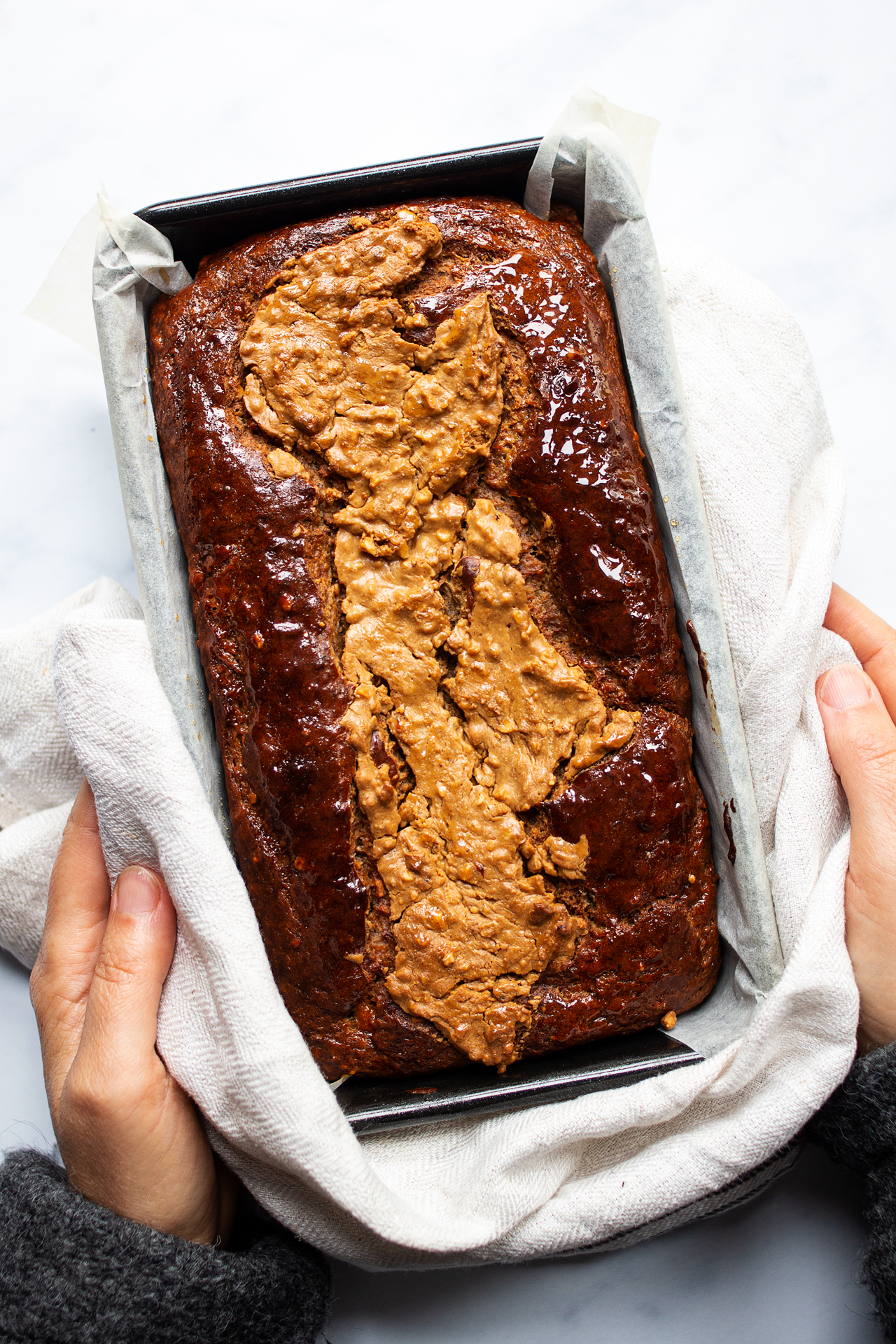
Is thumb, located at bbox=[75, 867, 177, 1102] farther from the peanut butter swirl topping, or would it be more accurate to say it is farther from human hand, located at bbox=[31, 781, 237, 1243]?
the peanut butter swirl topping

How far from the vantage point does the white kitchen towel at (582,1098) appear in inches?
48.8

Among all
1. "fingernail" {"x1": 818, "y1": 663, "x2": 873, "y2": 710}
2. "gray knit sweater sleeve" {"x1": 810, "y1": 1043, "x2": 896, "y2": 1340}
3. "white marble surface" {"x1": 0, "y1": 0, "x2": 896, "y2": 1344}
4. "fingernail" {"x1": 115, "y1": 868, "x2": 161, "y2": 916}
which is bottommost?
"gray knit sweater sleeve" {"x1": 810, "y1": 1043, "x2": 896, "y2": 1340}

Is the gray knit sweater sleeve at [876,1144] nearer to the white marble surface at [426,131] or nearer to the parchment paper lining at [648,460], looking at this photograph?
the parchment paper lining at [648,460]

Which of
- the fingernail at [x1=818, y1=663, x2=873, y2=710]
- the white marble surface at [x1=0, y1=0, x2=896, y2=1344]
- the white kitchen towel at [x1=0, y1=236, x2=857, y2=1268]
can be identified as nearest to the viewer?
the white kitchen towel at [x1=0, y1=236, x2=857, y2=1268]

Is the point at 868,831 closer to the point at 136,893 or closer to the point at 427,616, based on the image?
the point at 427,616

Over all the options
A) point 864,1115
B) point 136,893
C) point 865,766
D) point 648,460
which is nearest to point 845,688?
point 865,766

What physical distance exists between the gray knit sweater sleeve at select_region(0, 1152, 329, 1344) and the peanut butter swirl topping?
569mm

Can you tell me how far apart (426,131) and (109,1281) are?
7.14 feet

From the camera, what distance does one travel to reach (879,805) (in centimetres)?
138

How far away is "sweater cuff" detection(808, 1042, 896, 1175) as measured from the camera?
4.43 feet

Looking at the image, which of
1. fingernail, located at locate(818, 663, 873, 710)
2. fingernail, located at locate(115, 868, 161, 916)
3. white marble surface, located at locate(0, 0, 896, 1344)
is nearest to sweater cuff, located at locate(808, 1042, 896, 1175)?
fingernail, located at locate(818, 663, 873, 710)

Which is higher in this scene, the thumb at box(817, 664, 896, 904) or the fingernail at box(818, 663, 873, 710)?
the fingernail at box(818, 663, 873, 710)

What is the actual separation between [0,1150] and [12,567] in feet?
3.92

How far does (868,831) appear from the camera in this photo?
4.52 ft
